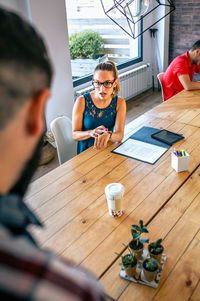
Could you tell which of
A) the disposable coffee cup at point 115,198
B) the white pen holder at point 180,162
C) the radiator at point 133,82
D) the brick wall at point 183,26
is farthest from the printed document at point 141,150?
the brick wall at point 183,26

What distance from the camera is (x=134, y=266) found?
3.59 feet

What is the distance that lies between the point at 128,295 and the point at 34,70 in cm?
98

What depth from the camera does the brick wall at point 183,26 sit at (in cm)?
520

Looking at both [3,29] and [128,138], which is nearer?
[3,29]

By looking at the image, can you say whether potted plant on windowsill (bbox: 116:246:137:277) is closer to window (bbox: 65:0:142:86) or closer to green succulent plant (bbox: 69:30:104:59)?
window (bbox: 65:0:142:86)

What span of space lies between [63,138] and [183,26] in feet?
14.1

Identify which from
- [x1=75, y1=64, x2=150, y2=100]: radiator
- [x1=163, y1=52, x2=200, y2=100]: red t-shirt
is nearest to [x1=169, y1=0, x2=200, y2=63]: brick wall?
[x1=75, y1=64, x2=150, y2=100]: radiator

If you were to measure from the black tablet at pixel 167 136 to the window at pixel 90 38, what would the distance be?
7.31ft

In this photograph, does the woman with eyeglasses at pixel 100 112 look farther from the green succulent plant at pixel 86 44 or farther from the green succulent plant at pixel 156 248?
the green succulent plant at pixel 86 44

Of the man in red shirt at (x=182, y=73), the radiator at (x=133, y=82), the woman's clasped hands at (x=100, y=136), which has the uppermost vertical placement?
the man in red shirt at (x=182, y=73)

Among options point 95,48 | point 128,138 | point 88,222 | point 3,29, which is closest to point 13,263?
point 3,29

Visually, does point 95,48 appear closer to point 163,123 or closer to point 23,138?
point 163,123

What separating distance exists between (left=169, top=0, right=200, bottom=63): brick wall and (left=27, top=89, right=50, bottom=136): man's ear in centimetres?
566

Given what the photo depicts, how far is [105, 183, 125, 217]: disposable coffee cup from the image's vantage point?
1362 mm
